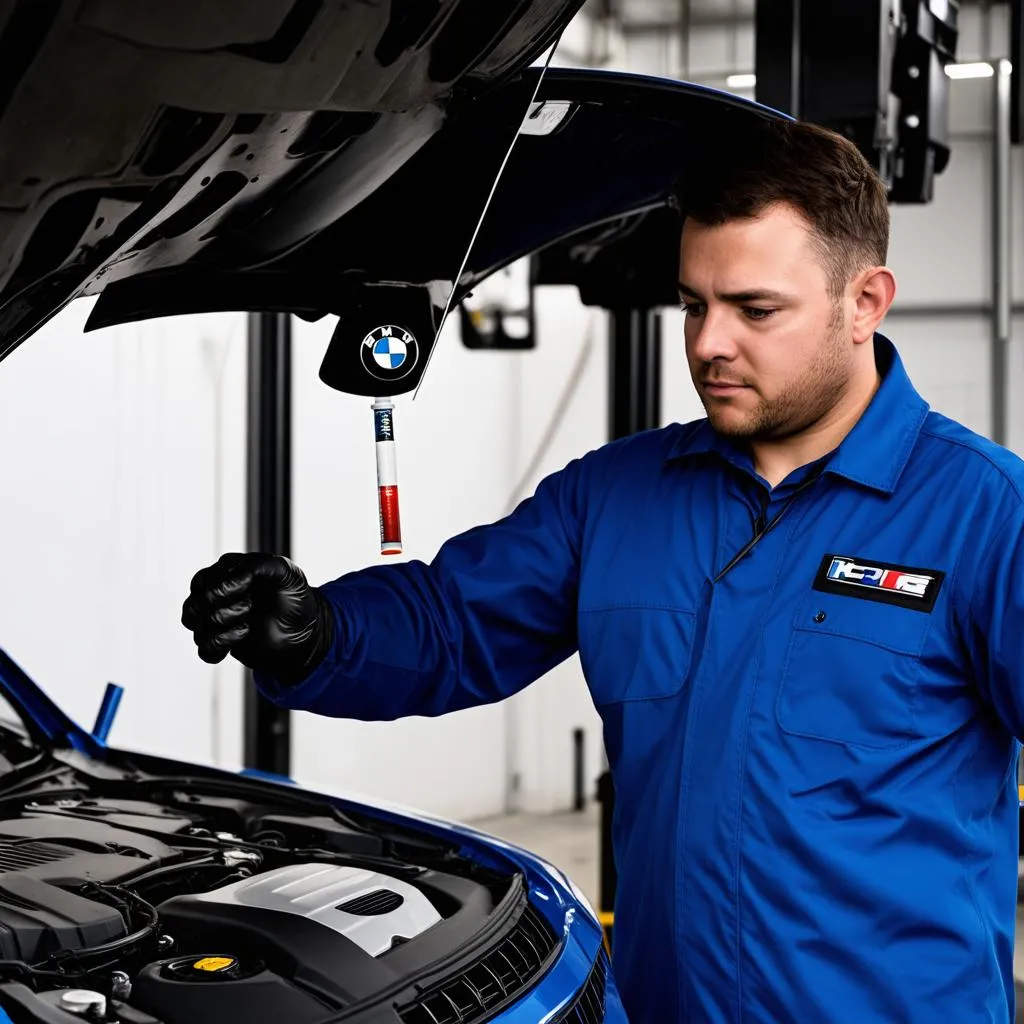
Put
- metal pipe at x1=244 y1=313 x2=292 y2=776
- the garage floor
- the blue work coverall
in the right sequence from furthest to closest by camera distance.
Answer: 1. the garage floor
2. metal pipe at x1=244 y1=313 x2=292 y2=776
3. the blue work coverall

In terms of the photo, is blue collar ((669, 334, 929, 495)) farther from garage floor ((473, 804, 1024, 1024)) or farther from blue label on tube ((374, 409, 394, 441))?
garage floor ((473, 804, 1024, 1024))

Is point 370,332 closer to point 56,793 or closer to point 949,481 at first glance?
point 949,481

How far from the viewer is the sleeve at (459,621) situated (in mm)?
1653

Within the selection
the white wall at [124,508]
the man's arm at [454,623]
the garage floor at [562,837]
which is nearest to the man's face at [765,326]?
the man's arm at [454,623]

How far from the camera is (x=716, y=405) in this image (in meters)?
1.57

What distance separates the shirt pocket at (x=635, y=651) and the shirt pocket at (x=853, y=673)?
0.13 metres

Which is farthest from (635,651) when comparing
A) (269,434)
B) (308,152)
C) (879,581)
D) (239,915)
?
(269,434)

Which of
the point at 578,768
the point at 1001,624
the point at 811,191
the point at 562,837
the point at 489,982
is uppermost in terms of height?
the point at 811,191

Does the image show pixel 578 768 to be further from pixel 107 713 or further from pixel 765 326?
pixel 765 326

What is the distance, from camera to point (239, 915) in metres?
1.53

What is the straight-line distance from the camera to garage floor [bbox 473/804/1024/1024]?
5.07 metres

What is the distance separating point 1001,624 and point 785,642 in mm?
221

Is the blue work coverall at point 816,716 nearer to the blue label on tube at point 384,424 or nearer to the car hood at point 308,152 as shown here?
the blue label on tube at point 384,424

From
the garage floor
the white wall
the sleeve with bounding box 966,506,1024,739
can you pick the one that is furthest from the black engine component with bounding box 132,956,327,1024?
the garage floor
